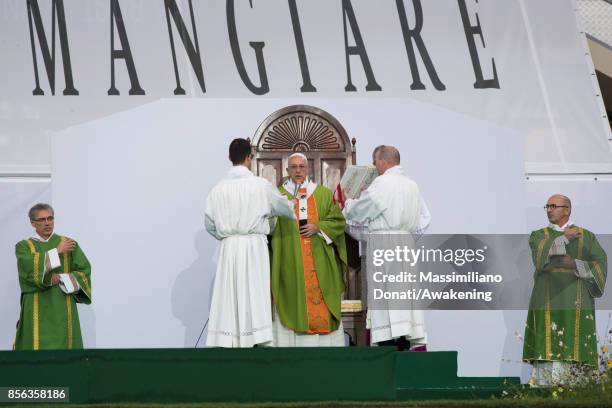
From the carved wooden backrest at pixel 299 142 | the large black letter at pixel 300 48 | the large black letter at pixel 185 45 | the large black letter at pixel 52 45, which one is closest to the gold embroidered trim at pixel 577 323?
the carved wooden backrest at pixel 299 142

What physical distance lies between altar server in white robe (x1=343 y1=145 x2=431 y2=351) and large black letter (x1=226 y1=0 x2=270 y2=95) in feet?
5.80

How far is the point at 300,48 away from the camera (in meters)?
11.6

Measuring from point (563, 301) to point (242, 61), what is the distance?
364 centimetres

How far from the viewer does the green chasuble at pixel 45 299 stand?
9.95m

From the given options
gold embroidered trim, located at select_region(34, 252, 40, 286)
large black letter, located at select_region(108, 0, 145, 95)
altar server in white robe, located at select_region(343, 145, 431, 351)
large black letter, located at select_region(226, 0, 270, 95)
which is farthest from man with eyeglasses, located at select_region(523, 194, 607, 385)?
gold embroidered trim, located at select_region(34, 252, 40, 286)

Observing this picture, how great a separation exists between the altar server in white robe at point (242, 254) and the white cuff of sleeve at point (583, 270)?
2.40 m

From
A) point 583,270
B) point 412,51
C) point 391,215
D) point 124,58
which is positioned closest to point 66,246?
point 124,58

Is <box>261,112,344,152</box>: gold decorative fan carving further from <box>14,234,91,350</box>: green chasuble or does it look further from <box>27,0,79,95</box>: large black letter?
<box>27,0,79,95</box>: large black letter

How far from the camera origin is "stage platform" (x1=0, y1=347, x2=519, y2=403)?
7.86m

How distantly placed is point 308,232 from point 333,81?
2.02 meters

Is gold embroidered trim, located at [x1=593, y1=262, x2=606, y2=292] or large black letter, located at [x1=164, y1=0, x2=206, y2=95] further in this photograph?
large black letter, located at [x1=164, y1=0, x2=206, y2=95]

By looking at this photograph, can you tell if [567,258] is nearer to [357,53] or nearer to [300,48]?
[357,53]

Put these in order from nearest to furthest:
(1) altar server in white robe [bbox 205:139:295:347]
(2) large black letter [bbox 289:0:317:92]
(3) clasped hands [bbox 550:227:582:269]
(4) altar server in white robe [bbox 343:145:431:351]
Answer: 1. (1) altar server in white robe [bbox 205:139:295:347]
2. (4) altar server in white robe [bbox 343:145:431:351]
3. (3) clasped hands [bbox 550:227:582:269]
4. (2) large black letter [bbox 289:0:317:92]

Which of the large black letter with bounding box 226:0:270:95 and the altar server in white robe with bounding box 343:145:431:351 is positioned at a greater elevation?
the large black letter with bounding box 226:0:270:95
